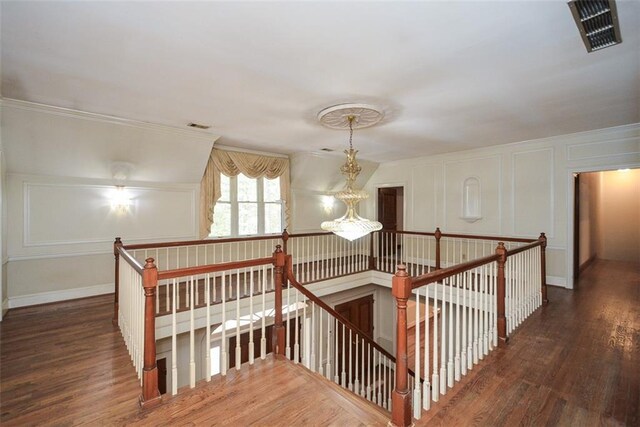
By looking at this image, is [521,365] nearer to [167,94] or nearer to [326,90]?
[326,90]

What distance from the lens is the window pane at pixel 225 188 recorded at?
608 cm

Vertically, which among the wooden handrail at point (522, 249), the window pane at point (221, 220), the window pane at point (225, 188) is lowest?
the wooden handrail at point (522, 249)

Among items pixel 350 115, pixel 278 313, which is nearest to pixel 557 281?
pixel 350 115

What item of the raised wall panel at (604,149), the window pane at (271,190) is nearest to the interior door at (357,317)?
the window pane at (271,190)

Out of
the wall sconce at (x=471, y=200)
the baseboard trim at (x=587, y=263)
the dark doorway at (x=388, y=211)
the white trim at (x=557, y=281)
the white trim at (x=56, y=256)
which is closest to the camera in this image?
the white trim at (x=56, y=256)

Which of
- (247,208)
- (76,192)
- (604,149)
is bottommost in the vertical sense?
(247,208)

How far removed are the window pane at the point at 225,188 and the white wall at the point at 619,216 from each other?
9699 millimetres

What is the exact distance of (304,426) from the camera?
6.56 ft

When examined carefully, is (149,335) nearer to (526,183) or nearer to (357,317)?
(357,317)

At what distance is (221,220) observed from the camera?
6.06 metres

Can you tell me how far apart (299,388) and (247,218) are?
14.6 ft

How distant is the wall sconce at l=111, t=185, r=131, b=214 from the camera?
4.92m

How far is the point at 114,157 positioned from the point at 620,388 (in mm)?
6527

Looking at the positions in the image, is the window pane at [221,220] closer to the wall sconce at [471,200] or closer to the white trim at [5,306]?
the white trim at [5,306]
